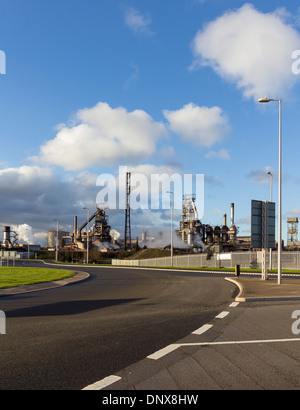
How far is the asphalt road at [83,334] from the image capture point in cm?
502

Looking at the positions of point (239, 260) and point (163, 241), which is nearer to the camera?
point (239, 260)

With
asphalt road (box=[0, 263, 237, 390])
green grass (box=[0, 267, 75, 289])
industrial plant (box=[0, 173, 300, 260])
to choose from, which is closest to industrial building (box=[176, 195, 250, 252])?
industrial plant (box=[0, 173, 300, 260])

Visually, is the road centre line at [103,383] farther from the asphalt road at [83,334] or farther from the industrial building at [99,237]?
the industrial building at [99,237]

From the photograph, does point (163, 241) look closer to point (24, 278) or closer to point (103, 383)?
point (24, 278)

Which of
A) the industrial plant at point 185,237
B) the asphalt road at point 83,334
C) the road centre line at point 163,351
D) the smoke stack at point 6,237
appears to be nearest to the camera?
the asphalt road at point 83,334

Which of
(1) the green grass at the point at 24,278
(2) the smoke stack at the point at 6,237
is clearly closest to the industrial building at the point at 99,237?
(2) the smoke stack at the point at 6,237

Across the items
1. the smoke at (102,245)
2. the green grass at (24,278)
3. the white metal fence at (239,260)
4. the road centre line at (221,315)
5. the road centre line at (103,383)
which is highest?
the road centre line at (103,383)

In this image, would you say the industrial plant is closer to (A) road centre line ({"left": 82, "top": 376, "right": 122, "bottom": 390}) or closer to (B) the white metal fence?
(B) the white metal fence

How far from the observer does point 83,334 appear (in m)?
7.58

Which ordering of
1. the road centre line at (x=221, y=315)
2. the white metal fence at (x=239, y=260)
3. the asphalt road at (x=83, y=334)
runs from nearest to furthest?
the asphalt road at (x=83, y=334) < the road centre line at (x=221, y=315) < the white metal fence at (x=239, y=260)

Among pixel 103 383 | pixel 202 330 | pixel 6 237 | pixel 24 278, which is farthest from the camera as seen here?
pixel 6 237

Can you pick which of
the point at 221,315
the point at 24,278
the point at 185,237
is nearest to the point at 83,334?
the point at 221,315
